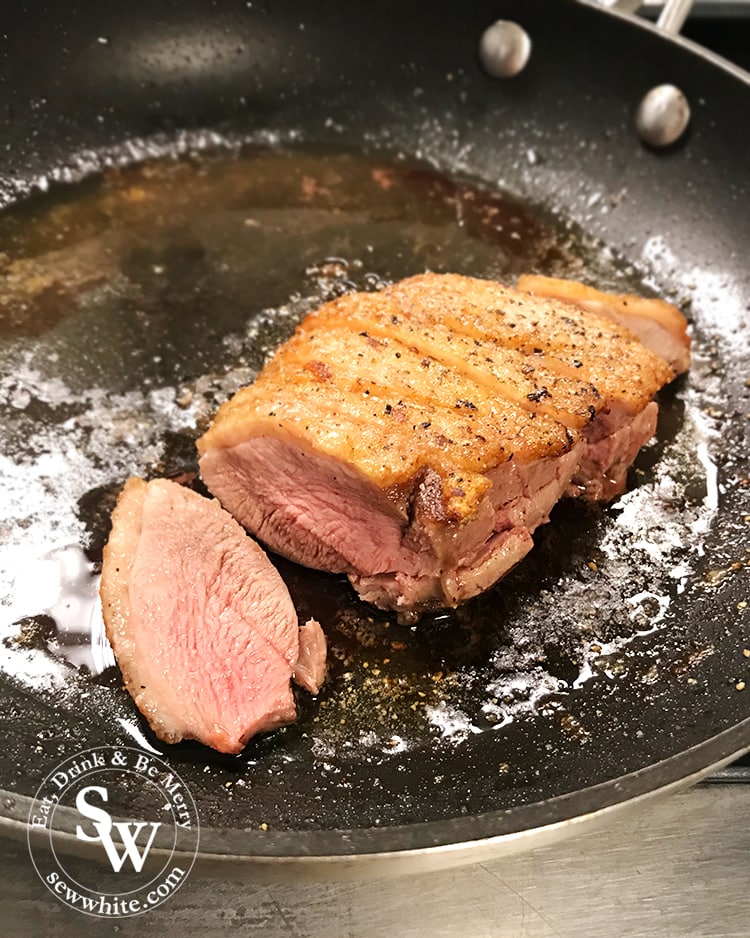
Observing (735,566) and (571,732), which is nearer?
(571,732)

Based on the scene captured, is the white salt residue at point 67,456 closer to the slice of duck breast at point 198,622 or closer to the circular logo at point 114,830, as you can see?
the slice of duck breast at point 198,622

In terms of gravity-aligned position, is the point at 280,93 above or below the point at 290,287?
above

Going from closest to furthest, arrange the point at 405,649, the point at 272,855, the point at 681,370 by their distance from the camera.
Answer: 1. the point at 272,855
2. the point at 405,649
3. the point at 681,370

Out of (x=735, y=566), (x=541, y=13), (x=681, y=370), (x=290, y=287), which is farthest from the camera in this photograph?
(x=541, y=13)

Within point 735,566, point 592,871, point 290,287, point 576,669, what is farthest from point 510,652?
point 290,287

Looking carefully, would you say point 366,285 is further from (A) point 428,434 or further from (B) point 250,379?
(A) point 428,434

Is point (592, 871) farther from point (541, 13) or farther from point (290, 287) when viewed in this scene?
point (541, 13)

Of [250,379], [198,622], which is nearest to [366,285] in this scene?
[250,379]

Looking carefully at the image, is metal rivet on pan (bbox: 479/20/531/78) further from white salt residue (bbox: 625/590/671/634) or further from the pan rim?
A: the pan rim
